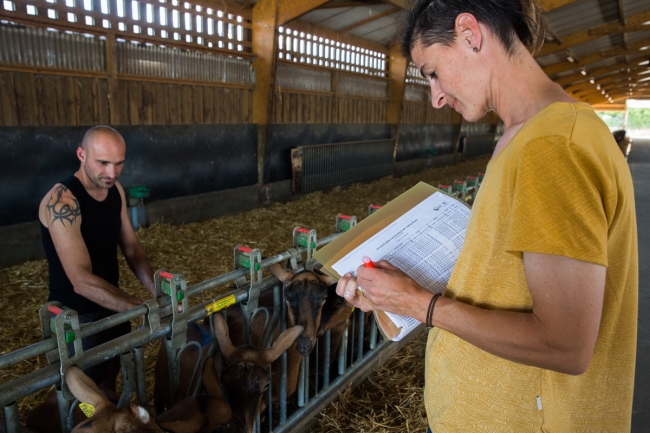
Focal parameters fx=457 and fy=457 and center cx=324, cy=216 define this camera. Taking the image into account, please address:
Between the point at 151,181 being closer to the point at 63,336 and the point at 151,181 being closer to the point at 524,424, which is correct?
the point at 63,336

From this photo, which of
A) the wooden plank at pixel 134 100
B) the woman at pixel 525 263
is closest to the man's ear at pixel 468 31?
the woman at pixel 525 263

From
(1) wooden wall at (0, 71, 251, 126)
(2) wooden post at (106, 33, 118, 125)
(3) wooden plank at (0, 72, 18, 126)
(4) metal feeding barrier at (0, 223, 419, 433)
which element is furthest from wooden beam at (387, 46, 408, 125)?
(4) metal feeding barrier at (0, 223, 419, 433)

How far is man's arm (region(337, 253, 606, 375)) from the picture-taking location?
2.62ft

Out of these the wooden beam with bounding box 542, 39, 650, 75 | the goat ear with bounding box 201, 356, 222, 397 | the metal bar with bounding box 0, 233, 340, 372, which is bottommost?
the goat ear with bounding box 201, 356, 222, 397

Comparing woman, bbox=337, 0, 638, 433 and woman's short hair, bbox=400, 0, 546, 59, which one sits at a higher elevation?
woman's short hair, bbox=400, 0, 546, 59

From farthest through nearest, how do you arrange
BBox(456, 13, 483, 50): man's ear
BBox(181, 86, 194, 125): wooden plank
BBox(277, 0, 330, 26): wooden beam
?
1. BBox(181, 86, 194, 125): wooden plank
2. BBox(277, 0, 330, 26): wooden beam
3. BBox(456, 13, 483, 50): man's ear

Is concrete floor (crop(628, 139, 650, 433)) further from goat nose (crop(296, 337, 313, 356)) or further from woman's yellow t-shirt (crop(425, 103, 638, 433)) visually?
woman's yellow t-shirt (crop(425, 103, 638, 433))

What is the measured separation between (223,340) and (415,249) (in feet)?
4.02

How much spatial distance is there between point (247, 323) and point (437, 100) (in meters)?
1.65

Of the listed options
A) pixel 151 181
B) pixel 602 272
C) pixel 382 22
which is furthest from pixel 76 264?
pixel 382 22

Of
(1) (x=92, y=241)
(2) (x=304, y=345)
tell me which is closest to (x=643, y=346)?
(2) (x=304, y=345)

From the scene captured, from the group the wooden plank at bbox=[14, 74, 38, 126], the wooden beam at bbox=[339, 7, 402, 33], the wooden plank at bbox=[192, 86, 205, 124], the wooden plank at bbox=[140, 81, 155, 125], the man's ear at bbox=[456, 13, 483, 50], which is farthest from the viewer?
the wooden beam at bbox=[339, 7, 402, 33]

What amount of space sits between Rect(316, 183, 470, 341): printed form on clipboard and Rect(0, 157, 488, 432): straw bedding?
1830 mm

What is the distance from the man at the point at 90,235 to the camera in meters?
2.45
